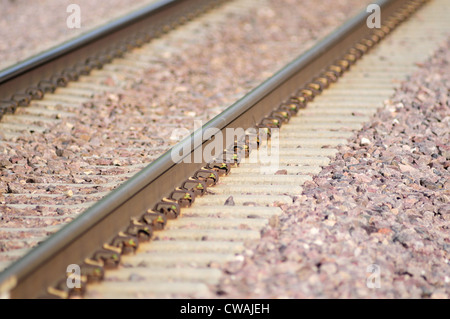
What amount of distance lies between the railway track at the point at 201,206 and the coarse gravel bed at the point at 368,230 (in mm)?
140

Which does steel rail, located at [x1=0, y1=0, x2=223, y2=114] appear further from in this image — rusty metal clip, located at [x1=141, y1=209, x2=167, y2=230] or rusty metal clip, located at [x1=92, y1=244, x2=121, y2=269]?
rusty metal clip, located at [x1=92, y1=244, x2=121, y2=269]

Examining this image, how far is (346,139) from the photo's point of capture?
495 cm

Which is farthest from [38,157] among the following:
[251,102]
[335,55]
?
[335,55]

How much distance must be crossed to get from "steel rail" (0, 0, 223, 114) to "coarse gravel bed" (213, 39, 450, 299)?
9.74 feet

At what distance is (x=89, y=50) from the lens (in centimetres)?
710

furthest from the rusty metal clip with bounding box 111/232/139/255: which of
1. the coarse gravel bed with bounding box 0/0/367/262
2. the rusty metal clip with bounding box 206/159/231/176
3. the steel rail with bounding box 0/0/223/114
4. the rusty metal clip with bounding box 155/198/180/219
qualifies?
the steel rail with bounding box 0/0/223/114

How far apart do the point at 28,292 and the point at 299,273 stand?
1.25m

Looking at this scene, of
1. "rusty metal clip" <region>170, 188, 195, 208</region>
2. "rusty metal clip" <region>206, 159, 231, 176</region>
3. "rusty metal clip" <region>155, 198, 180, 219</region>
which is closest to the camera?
"rusty metal clip" <region>155, 198, 180, 219</region>

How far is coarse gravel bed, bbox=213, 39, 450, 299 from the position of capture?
3209 mm

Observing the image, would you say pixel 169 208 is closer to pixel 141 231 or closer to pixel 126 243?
pixel 141 231

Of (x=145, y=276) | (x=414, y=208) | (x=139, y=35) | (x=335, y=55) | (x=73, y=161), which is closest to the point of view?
(x=145, y=276)

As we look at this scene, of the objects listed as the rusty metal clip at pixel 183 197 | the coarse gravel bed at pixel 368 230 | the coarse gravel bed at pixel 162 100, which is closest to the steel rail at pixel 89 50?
the coarse gravel bed at pixel 162 100

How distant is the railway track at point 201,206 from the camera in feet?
10.7

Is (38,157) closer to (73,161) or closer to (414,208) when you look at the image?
(73,161)
